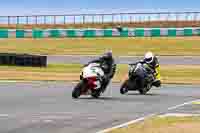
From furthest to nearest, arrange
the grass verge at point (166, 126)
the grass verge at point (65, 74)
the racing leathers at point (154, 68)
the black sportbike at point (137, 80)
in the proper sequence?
1. the grass verge at point (65, 74)
2. the racing leathers at point (154, 68)
3. the black sportbike at point (137, 80)
4. the grass verge at point (166, 126)

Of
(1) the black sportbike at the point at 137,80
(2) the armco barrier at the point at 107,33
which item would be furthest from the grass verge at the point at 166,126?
(2) the armco barrier at the point at 107,33

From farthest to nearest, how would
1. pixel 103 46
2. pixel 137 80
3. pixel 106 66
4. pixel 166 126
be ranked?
pixel 103 46 < pixel 137 80 < pixel 106 66 < pixel 166 126

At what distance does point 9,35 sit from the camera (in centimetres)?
8181

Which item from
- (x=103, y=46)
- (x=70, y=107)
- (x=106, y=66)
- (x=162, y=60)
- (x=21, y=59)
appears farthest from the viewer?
(x=103, y=46)

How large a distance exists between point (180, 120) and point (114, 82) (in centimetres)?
1557

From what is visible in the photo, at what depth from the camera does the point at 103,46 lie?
221 feet

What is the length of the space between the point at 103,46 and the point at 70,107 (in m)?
48.6

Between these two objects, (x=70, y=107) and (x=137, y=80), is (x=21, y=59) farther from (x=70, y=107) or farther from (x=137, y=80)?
(x=70, y=107)

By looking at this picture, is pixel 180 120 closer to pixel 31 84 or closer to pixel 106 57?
pixel 106 57

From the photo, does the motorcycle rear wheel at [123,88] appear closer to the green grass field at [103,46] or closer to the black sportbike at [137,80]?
the black sportbike at [137,80]

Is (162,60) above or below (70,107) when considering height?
above

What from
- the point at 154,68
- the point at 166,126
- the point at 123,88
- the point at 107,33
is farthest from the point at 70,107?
the point at 107,33

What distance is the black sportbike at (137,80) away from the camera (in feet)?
78.8

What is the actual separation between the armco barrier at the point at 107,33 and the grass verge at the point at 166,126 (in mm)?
60320
